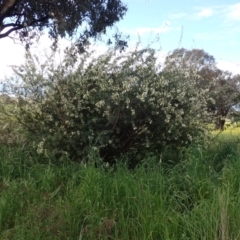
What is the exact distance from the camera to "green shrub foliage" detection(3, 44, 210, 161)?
6.49m

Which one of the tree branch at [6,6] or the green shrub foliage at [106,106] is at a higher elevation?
the tree branch at [6,6]

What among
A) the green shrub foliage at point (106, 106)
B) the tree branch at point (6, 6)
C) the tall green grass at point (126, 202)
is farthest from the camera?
the tree branch at point (6, 6)

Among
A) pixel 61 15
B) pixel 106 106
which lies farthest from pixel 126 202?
pixel 61 15

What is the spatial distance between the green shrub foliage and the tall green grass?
31.7 inches

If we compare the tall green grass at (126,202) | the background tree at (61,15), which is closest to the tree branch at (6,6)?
the background tree at (61,15)

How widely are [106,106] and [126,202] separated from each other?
2131mm

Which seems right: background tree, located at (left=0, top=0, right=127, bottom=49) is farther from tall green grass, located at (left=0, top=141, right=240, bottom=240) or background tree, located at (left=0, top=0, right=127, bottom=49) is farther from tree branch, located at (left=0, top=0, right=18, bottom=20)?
tall green grass, located at (left=0, top=141, right=240, bottom=240)

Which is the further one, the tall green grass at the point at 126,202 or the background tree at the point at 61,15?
the background tree at the point at 61,15

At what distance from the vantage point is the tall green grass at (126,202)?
4016mm

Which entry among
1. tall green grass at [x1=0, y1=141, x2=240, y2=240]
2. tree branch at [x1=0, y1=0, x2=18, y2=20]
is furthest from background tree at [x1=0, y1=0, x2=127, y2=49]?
tall green grass at [x1=0, y1=141, x2=240, y2=240]

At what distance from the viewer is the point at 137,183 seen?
4.86 metres

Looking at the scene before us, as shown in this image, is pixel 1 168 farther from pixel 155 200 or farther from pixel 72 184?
pixel 155 200

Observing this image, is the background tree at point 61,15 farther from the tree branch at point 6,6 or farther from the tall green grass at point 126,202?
the tall green grass at point 126,202

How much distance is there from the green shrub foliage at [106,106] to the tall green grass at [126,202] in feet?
2.64
